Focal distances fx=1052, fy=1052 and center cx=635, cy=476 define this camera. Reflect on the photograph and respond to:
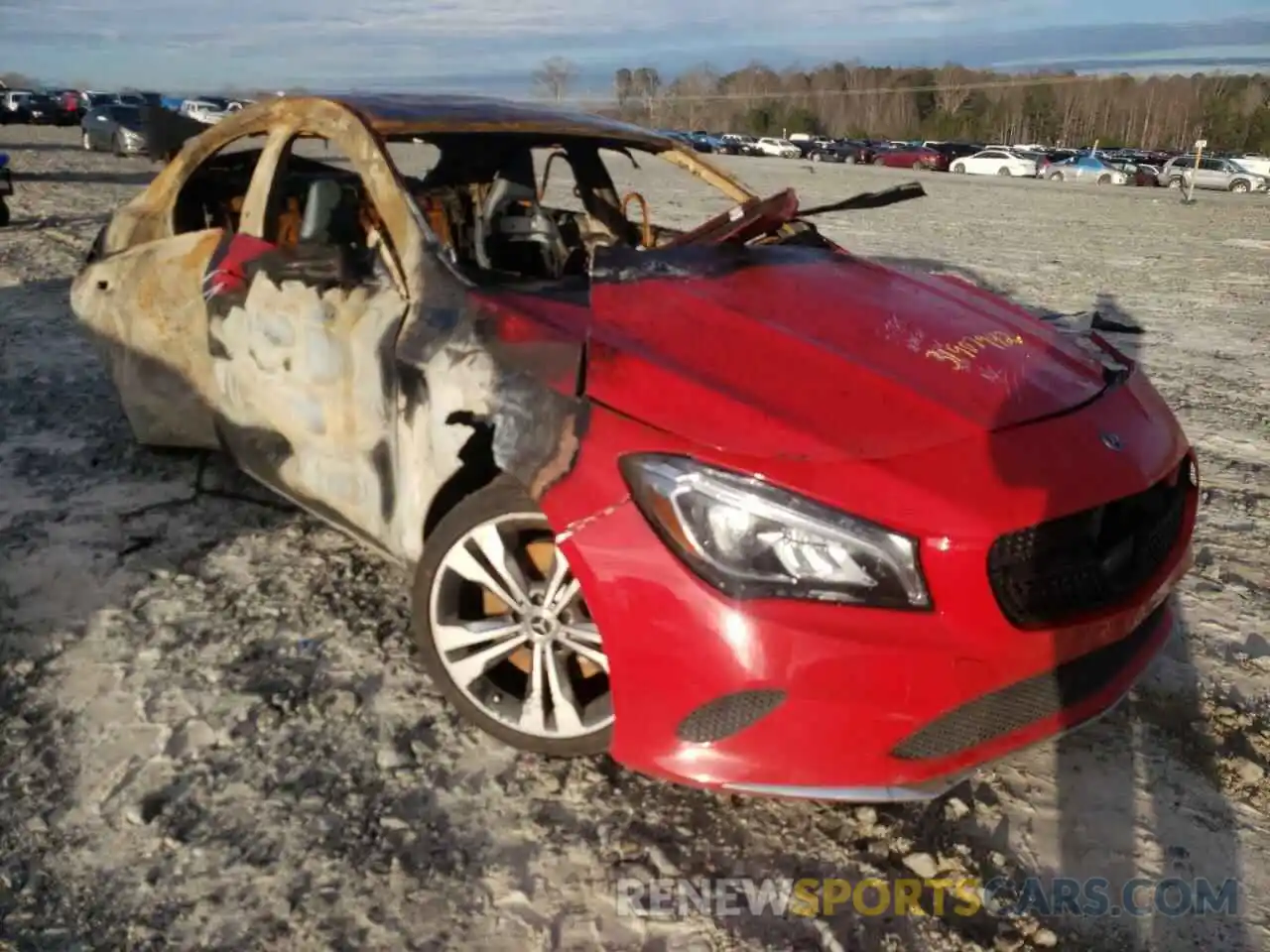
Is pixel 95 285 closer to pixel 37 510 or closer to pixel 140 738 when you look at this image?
pixel 37 510

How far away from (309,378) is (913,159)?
1768 inches

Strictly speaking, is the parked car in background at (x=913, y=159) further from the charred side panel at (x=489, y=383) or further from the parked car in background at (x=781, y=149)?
the charred side panel at (x=489, y=383)

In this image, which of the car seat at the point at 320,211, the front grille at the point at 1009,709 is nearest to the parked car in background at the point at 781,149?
the car seat at the point at 320,211

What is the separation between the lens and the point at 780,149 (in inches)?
2025

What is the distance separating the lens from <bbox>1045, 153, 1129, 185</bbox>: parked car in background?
36312mm

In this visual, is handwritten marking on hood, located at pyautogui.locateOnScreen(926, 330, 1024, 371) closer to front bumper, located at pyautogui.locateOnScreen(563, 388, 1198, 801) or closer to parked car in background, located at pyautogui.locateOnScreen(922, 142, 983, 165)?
front bumper, located at pyautogui.locateOnScreen(563, 388, 1198, 801)

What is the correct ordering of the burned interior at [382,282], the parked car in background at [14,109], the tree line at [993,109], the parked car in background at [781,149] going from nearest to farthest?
the burned interior at [382,282]
the parked car in background at [14,109]
the parked car in background at [781,149]
the tree line at [993,109]

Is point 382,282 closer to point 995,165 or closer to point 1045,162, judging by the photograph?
point 1045,162

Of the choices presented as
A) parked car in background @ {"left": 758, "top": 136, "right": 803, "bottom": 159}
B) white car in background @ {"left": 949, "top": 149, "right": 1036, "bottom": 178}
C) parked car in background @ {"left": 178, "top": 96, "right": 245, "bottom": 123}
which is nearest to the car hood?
white car in background @ {"left": 949, "top": 149, "right": 1036, "bottom": 178}

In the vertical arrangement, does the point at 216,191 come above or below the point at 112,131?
below

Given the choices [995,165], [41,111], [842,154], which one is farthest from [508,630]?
[842,154]

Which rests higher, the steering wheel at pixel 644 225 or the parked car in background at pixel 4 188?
the steering wheel at pixel 644 225

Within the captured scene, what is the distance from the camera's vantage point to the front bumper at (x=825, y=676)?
2.06 m

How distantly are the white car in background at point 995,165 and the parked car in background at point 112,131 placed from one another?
27582 mm
